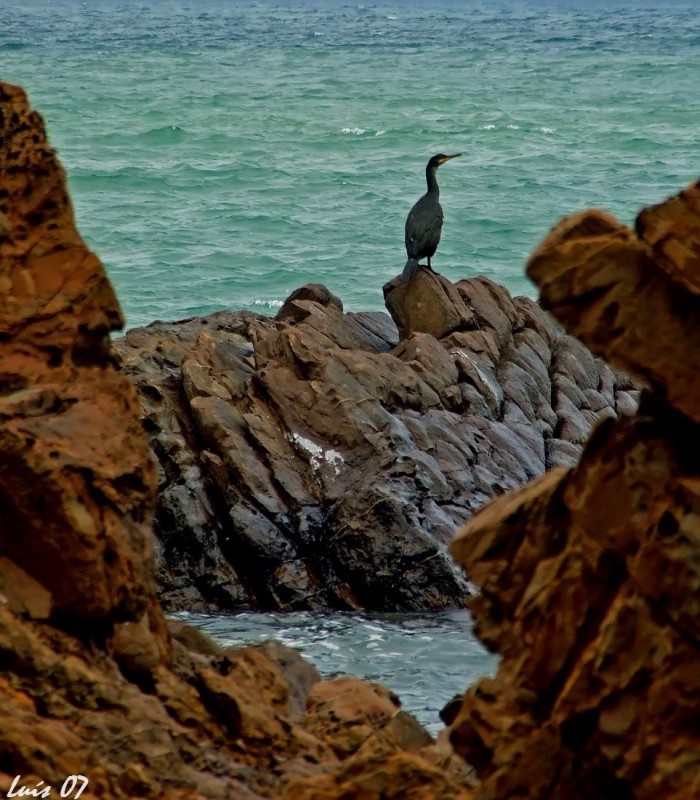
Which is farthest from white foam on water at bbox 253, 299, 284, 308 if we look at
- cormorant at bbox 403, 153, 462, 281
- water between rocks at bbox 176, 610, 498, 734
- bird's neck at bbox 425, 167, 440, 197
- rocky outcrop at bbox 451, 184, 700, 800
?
rocky outcrop at bbox 451, 184, 700, 800

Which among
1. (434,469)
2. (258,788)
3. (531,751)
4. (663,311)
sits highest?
(663,311)

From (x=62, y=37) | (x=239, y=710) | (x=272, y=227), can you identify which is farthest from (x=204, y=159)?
(x=239, y=710)

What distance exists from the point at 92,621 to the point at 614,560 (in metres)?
2.54

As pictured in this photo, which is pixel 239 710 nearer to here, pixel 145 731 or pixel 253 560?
pixel 145 731

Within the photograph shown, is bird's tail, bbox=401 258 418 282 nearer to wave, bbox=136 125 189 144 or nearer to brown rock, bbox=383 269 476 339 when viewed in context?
brown rock, bbox=383 269 476 339

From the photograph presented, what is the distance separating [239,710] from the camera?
6750mm

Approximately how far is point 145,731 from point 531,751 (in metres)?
1.80

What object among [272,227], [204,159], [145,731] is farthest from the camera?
[204,159]

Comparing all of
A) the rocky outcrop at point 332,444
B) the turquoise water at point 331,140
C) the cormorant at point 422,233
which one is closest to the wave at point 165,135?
the turquoise water at point 331,140

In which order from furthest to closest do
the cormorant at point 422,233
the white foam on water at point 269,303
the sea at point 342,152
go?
the sea at point 342,152 < the white foam on water at point 269,303 < the cormorant at point 422,233

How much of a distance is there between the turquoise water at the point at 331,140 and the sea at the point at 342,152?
11 centimetres

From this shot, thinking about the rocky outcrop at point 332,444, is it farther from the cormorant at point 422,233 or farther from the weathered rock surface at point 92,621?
the weathered rock surface at point 92,621

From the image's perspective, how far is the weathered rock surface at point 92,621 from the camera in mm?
5816

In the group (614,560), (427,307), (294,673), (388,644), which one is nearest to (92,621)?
(294,673)
